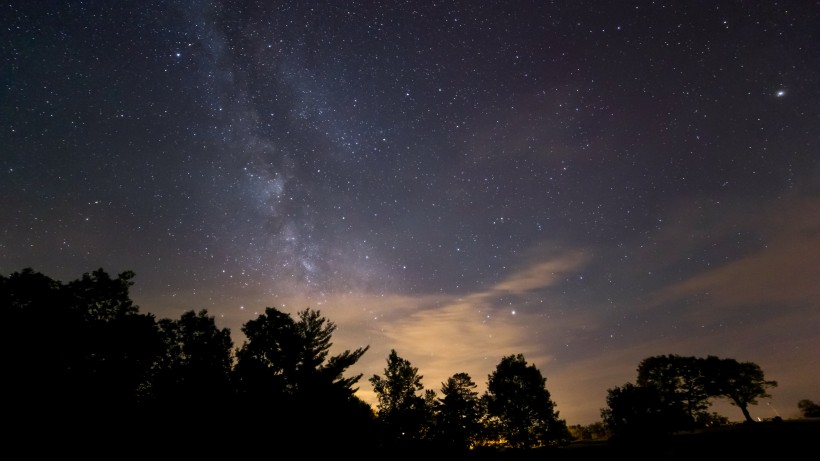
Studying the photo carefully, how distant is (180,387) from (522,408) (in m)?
35.9

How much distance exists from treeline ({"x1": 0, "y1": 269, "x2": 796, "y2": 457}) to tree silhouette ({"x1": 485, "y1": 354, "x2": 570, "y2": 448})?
129cm

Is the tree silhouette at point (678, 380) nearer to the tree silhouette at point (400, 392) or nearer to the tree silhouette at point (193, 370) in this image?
the tree silhouette at point (400, 392)

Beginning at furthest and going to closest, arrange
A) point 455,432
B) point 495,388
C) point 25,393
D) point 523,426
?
point 495,388 < point 523,426 < point 455,432 < point 25,393

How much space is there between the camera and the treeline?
50.0 ft

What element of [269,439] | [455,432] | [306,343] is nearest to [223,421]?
[269,439]

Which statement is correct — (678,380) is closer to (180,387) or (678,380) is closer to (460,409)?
(460,409)

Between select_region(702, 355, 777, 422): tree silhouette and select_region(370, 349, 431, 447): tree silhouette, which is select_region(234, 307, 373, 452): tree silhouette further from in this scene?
select_region(702, 355, 777, 422): tree silhouette

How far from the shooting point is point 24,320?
763 inches

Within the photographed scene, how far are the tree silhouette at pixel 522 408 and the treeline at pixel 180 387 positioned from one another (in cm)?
129

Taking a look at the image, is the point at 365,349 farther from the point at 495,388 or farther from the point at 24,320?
the point at 495,388

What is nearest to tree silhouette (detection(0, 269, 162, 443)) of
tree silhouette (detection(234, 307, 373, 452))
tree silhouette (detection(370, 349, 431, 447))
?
tree silhouette (detection(234, 307, 373, 452))

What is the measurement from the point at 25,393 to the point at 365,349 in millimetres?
17290

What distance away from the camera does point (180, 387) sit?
1812 cm

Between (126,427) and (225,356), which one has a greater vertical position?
(225,356)
